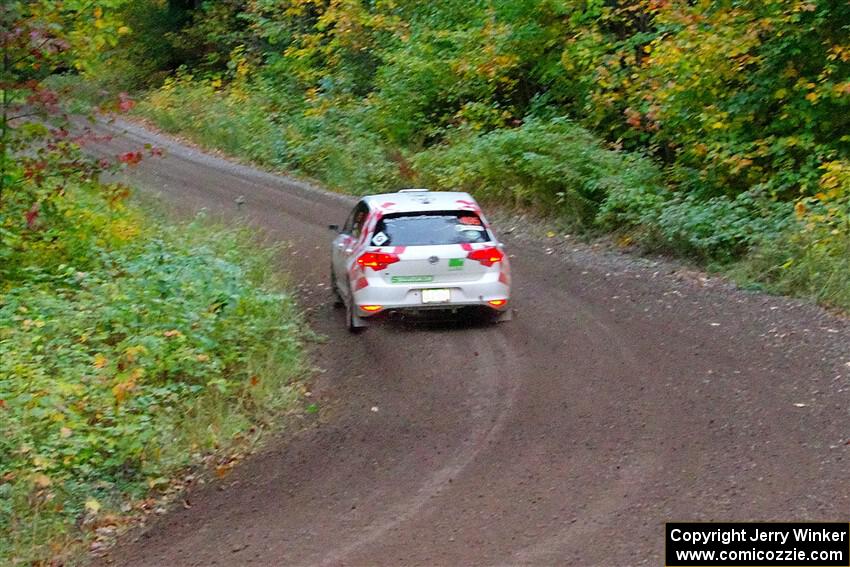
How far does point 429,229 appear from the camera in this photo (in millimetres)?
12531

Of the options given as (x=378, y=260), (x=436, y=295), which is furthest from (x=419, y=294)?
(x=378, y=260)

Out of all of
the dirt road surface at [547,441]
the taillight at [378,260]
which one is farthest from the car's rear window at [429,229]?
the dirt road surface at [547,441]

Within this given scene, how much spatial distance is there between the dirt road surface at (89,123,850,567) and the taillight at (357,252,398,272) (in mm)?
925

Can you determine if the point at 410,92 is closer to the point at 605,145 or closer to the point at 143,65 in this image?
the point at 605,145

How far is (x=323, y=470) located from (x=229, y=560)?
5.77 feet

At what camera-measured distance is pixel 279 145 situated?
2984cm

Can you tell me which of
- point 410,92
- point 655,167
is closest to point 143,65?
point 410,92

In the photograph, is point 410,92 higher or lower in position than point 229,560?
higher

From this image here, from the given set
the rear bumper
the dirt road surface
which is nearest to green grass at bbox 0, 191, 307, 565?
the dirt road surface

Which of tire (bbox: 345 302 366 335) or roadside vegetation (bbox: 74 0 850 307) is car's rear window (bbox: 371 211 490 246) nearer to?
tire (bbox: 345 302 366 335)

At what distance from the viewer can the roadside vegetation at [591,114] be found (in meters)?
16.1

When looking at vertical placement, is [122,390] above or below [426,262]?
below

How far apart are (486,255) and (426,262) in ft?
2.42

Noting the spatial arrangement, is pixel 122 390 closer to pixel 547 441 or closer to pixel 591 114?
pixel 547 441
